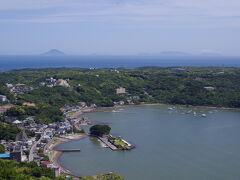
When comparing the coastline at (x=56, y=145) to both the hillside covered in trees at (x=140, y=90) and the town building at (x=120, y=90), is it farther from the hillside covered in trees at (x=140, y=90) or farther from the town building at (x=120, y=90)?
the town building at (x=120, y=90)

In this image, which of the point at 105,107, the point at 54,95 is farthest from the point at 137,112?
the point at 54,95

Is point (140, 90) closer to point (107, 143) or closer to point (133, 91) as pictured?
point (133, 91)

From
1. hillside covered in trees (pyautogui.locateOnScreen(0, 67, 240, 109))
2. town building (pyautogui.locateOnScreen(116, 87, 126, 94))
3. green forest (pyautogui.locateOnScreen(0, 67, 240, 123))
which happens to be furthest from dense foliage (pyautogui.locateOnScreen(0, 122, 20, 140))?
town building (pyautogui.locateOnScreen(116, 87, 126, 94))

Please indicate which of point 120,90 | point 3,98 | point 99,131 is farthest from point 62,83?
point 99,131

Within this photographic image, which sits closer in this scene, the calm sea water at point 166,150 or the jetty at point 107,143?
the calm sea water at point 166,150

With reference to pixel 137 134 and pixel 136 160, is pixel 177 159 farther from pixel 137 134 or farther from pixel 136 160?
pixel 137 134

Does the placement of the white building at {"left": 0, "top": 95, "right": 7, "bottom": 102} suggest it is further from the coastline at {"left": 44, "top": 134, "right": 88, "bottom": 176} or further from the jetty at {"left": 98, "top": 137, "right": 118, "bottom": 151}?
the jetty at {"left": 98, "top": 137, "right": 118, "bottom": 151}

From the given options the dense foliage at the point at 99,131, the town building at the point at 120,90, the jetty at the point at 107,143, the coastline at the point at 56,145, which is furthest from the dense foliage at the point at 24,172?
the town building at the point at 120,90
